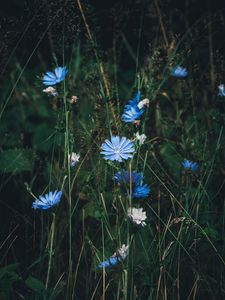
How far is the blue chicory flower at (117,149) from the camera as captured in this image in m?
1.55

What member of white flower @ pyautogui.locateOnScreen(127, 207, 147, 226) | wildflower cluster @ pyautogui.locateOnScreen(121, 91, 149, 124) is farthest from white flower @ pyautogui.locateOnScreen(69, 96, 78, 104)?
white flower @ pyautogui.locateOnScreen(127, 207, 147, 226)

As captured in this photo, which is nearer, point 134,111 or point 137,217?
point 137,217

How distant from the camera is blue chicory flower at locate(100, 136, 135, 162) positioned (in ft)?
5.09

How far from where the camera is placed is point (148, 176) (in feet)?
6.99

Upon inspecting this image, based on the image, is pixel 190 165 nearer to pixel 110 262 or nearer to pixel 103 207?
pixel 103 207

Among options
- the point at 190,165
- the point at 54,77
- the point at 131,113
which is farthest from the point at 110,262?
the point at 54,77

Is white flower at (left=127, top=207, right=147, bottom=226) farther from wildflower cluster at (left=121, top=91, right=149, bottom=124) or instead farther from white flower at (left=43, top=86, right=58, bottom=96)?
white flower at (left=43, top=86, right=58, bottom=96)

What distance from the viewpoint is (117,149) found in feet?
5.19

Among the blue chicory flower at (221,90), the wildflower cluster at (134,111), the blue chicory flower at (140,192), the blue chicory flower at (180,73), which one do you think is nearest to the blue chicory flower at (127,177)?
the blue chicory flower at (140,192)

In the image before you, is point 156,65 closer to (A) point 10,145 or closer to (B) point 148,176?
(B) point 148,176

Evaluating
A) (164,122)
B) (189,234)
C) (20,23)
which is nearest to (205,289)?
(189,234)

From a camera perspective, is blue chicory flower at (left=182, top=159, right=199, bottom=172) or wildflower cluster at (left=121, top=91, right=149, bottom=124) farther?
blue chicory flower at (left=182, top=159, right=199, bottom=172)

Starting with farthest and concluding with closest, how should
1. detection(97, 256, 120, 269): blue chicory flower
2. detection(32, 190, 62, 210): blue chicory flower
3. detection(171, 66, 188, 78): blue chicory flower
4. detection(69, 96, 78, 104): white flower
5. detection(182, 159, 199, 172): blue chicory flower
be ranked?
detection(171, 66, 188, 78): blue chicory flower < detection(182, 159, 199, 172): blue chicory flower < detection(69, 96, 78, 104): white flower < detection(32, 190, 62, 210): blue chicory flower < detection(97, 256, 120, 269): blue chicory flower

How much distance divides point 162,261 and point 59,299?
1.29 feet
